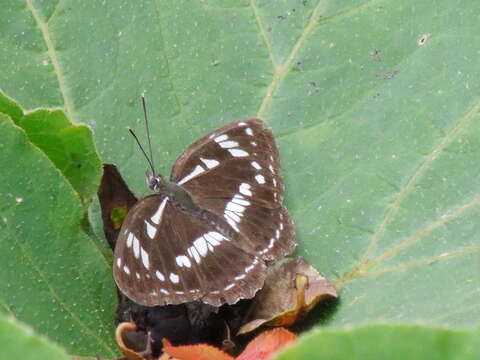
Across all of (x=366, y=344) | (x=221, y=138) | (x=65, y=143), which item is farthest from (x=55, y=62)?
(x=366, y=344)

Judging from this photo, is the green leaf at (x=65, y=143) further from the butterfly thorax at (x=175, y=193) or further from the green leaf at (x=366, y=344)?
the green leaf at (x=366, y=344)

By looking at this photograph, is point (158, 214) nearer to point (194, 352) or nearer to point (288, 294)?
point (288, 294)

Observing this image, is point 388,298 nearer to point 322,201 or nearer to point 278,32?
point 322,201

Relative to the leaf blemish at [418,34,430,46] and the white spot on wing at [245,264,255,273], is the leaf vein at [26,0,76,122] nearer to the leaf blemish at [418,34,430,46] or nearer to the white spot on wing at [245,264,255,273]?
the white spot on wing at [245,264,255,273]

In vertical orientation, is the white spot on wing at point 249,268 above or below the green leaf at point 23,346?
below

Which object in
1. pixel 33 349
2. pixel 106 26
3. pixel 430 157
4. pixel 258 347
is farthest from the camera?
pixel 106 26

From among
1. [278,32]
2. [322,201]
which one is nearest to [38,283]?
[322,201]

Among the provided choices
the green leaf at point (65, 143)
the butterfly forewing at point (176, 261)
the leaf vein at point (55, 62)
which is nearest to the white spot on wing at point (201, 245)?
the butterfly forewing at point (176, 261)
